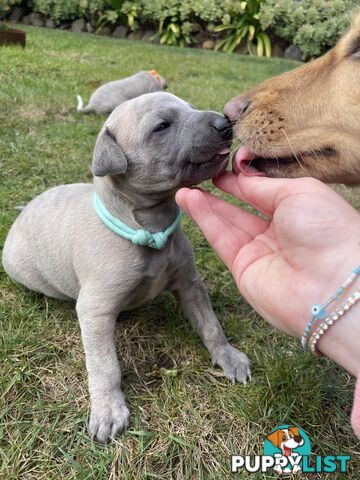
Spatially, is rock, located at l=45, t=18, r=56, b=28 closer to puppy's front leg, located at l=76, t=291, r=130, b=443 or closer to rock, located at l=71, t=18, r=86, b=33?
rock, located at l=71, t=18, r=86, b=33

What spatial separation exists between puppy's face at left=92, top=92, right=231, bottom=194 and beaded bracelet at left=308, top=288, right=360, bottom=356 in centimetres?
117

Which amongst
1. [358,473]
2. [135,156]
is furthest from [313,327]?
[135,156]

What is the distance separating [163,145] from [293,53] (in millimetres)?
16445

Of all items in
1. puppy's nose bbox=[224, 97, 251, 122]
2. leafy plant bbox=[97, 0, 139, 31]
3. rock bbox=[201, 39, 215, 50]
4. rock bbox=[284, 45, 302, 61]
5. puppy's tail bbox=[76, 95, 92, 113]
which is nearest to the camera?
puppy's nose bbox=[224, 97, 251, 122]

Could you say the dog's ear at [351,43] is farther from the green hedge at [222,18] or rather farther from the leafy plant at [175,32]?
the leafy plant at [175,32]

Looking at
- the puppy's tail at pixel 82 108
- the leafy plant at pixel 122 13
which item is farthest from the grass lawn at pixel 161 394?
the leafy plant at pixel 122 13

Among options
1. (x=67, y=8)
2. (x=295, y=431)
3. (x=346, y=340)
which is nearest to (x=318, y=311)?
(x=346, y=340)

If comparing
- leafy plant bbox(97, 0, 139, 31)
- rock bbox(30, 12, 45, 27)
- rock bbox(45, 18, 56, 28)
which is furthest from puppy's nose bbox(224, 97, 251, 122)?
rock bbox(30, 12, 45, 27)

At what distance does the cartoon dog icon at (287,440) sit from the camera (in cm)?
253

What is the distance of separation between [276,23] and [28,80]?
1197cm

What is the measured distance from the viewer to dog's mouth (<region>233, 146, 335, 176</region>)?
254cm

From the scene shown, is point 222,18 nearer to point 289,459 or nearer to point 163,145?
point 163,145

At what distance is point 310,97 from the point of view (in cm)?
263

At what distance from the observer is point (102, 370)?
2.72 metres
